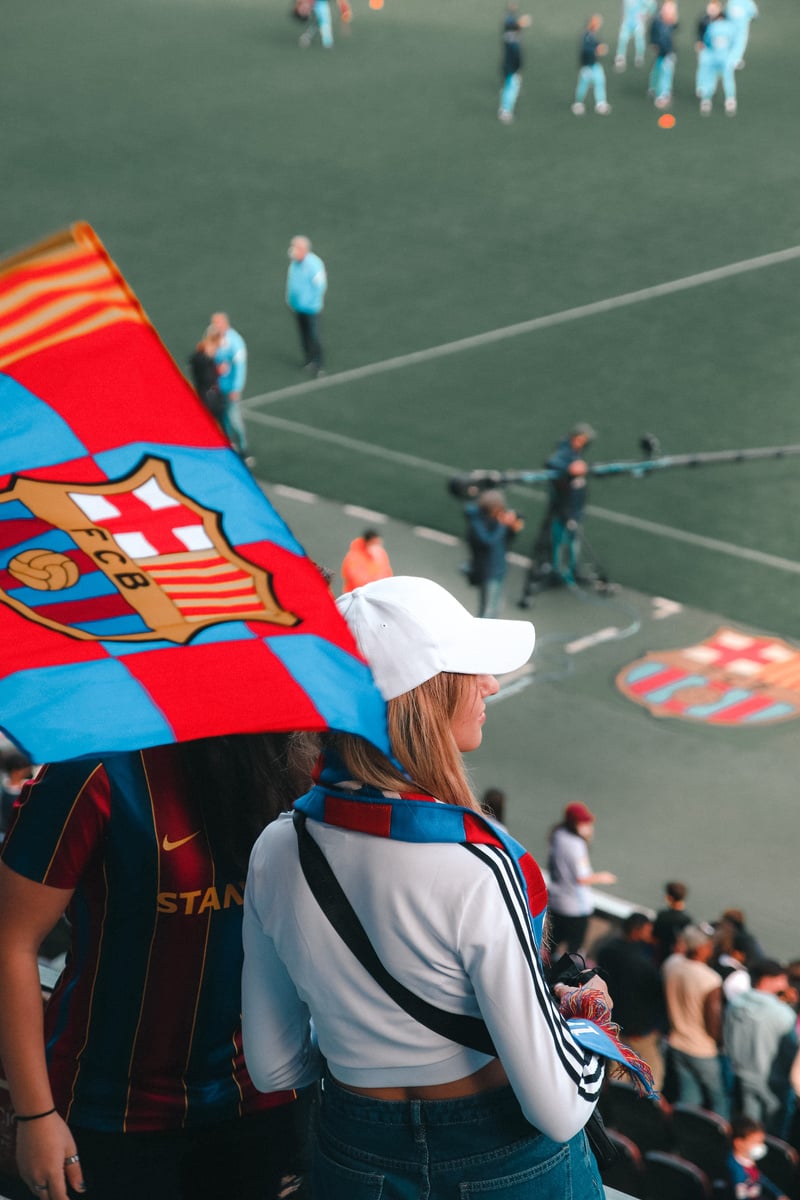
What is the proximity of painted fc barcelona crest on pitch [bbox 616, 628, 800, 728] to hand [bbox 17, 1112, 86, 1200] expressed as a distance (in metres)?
12.3

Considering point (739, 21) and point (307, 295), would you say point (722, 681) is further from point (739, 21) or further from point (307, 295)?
point (739, 21)

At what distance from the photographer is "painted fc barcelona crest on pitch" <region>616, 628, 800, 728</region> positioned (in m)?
14.9

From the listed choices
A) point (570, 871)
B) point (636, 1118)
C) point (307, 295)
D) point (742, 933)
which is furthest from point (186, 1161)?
point (307, 295)

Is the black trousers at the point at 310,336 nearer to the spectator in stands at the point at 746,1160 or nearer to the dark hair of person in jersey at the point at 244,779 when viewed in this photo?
the spectator in stands at the point at 746,1160

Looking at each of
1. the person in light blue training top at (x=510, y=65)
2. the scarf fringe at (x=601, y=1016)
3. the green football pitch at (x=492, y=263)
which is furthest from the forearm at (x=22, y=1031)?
the person in light blue training top at (x=510, y=65)

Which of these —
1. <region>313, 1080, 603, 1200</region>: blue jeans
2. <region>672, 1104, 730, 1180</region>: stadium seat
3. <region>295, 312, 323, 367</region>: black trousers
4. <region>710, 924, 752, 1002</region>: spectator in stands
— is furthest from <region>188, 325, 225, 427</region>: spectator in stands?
<region>313, 1080, 603, 1200</region>: blue jeans

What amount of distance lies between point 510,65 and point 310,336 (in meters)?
12.4

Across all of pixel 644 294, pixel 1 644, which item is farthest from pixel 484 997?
pixel 644 294

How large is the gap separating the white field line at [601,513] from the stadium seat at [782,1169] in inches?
389

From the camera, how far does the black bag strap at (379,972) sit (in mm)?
2641

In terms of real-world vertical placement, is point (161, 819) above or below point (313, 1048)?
above

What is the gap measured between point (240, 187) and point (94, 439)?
95.7 ft

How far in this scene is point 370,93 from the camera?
34.8 m

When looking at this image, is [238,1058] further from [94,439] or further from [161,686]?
[94,439]
